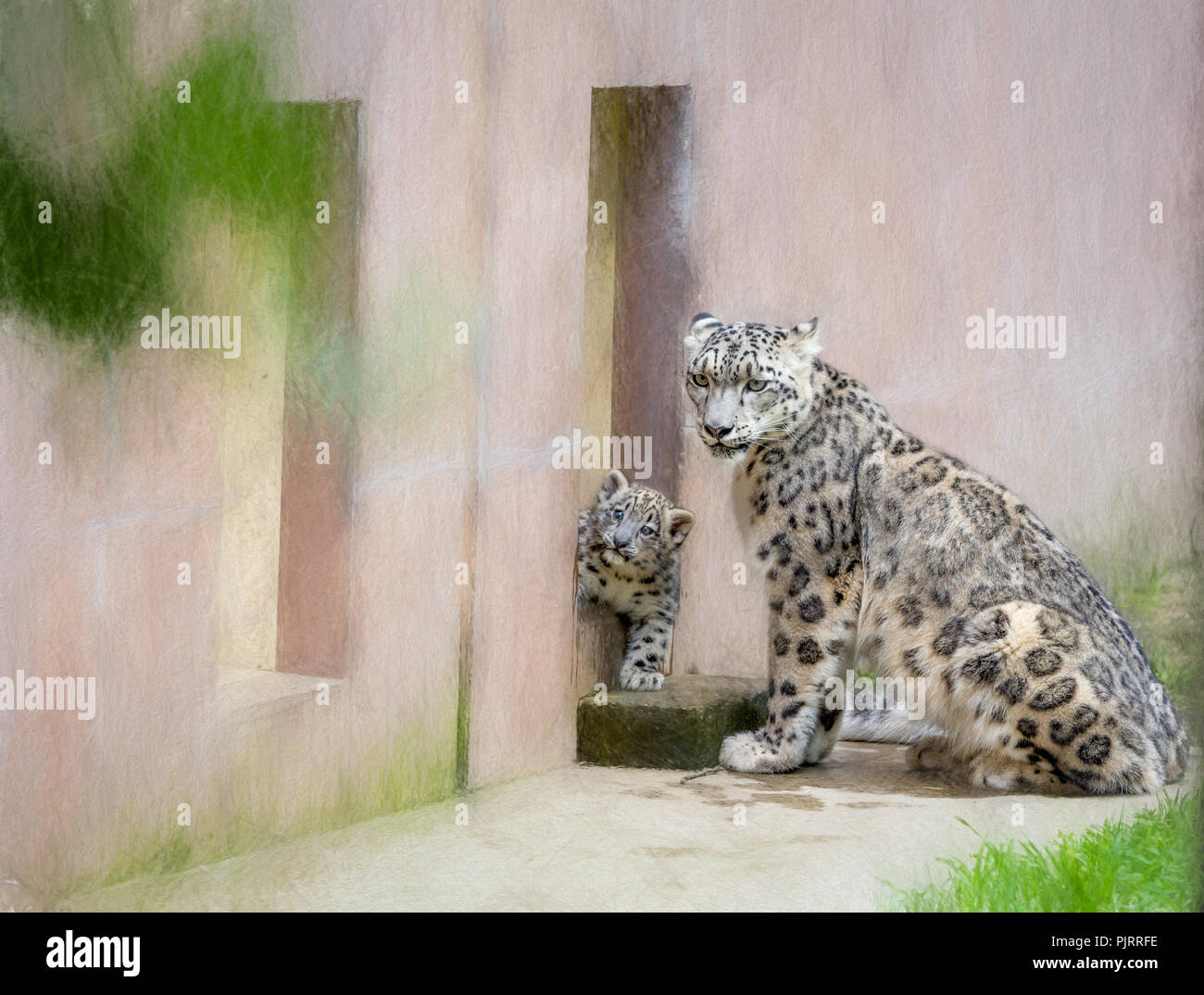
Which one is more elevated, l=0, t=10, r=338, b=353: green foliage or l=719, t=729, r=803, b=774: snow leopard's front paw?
l=0, t=10, r=338, b=353: green foliage

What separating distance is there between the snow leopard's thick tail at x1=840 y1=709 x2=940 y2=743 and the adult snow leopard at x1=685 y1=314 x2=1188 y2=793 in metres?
0.51

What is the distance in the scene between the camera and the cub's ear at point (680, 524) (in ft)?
20.9

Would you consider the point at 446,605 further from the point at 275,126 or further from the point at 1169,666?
the point at 1169,666

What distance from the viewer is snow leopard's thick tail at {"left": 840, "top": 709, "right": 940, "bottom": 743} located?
6.50 metres

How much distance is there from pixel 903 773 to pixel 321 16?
3891 mm

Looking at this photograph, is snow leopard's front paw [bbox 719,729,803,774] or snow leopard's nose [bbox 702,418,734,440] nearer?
snow leopard's nose [bbox 702,418,734,440]

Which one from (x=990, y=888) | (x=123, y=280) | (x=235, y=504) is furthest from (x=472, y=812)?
(x=123, y=280)

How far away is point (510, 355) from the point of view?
5.46 meters

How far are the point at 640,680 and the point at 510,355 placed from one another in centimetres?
175
